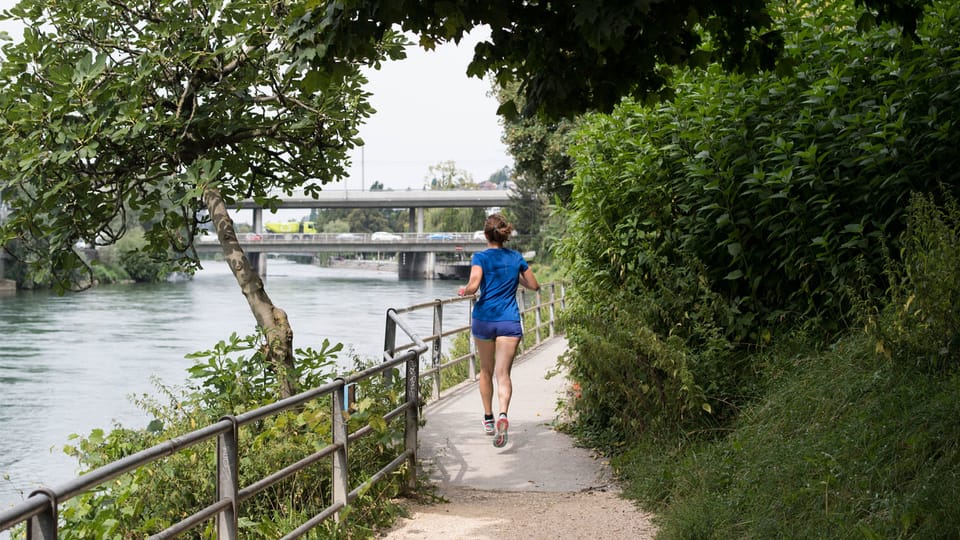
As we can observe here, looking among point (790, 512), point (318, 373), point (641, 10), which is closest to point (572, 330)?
point (318, 373)

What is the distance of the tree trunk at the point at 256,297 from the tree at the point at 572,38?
2939mm

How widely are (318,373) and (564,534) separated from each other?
284cm

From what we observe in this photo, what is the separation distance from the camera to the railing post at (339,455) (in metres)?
5.27

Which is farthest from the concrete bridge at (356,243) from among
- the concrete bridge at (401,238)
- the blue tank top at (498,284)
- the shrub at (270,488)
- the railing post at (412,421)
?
the shrub at (270,488)

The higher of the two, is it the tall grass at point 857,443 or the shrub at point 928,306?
the shrub at point 928,306

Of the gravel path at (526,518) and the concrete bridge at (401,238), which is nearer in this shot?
the gravel path at (526,518)

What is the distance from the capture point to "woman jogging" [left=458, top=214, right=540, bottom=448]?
7719 mm

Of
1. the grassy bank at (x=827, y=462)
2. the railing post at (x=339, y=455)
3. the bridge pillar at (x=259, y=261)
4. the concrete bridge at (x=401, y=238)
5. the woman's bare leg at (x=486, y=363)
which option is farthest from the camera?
the bridge pillar at (x=259, y=261)

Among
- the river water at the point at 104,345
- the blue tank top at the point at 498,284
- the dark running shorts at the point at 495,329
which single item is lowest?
the river water at the point at 104,345

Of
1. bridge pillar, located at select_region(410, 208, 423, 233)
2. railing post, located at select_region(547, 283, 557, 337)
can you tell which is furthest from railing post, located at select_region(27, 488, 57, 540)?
bridge pillar, located at select_region(410, 208, 423, 233)

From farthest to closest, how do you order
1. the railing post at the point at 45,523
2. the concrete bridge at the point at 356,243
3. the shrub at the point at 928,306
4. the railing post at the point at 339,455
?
the concrete bridge at the point at 356,243 < the railing post at the point at 339,455 < the shrub at the point at 928,306 < the railing post at the point at 45,523

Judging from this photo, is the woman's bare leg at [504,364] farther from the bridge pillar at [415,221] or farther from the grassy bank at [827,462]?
the bridge pillar at [415,221]

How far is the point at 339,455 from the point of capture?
A: 5312mm

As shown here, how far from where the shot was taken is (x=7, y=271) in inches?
1850
